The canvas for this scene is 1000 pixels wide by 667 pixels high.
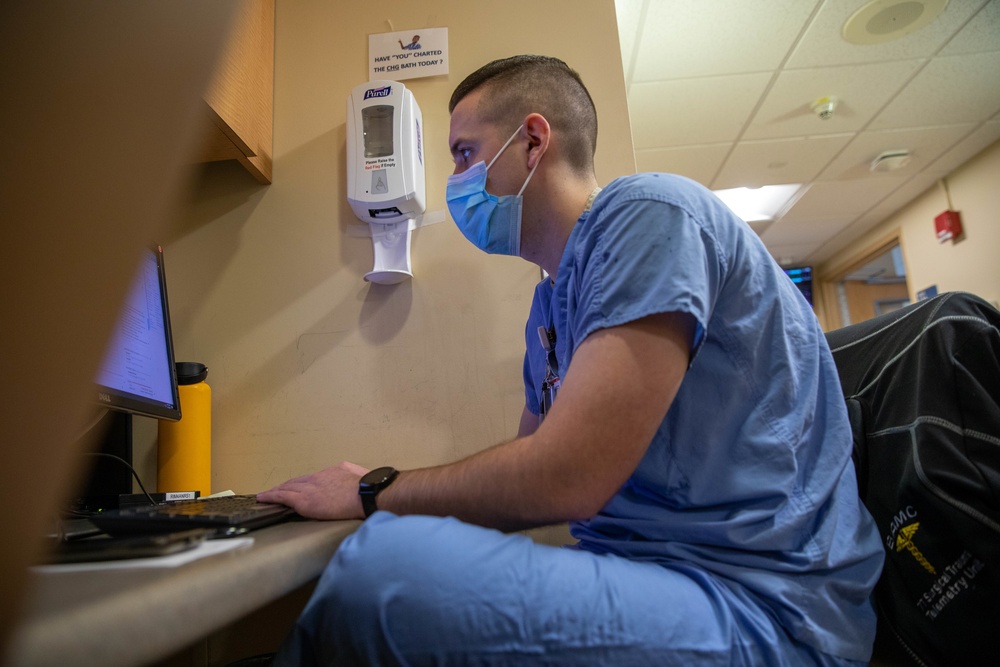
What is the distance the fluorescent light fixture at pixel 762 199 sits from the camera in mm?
3973

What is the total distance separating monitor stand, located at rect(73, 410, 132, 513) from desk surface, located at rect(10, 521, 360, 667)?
89 centimetres

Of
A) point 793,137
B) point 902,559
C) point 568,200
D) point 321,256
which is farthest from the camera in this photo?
point 793,137

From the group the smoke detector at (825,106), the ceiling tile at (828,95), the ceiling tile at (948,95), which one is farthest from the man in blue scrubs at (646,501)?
the ceiling tile at (948,95)

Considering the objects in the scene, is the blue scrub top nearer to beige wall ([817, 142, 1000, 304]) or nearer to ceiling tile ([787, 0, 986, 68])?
ceiling tile ([787, 0, 986, 68])

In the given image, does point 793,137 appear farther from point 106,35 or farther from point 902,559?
point 106,35

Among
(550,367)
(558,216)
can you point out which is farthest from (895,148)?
(550,367)

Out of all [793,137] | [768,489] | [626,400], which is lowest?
[768,489]

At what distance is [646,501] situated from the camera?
27.8 inches

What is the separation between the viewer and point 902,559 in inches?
25.5

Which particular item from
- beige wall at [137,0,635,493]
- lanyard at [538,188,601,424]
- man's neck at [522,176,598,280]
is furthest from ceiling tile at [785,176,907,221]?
lanyard at [538,188,601,424]

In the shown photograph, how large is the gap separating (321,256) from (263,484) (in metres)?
0.55

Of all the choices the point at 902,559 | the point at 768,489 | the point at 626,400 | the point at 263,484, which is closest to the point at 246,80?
the point at 263,484

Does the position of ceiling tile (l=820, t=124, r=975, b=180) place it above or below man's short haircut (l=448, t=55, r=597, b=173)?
above

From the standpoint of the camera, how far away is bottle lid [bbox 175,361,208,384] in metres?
1.24
